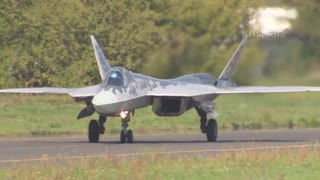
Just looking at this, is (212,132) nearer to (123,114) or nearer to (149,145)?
(123,114)

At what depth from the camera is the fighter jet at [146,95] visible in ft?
87.4

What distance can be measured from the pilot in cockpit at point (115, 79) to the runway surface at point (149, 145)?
1554 mm

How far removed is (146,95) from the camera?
27672 millimetres

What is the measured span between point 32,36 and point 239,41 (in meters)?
14.1

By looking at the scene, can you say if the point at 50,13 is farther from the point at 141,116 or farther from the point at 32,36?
the point at 141,116

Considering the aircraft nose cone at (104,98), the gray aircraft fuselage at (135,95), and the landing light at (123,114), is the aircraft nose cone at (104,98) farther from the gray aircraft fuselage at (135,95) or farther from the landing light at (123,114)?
the landing light at (123,114)

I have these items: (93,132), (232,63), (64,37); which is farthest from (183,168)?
(64,37)

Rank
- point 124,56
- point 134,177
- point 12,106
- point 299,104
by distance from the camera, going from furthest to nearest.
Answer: point 124,56 → point 12,106 → point 299,104 → point 134,177

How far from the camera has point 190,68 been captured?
107ft

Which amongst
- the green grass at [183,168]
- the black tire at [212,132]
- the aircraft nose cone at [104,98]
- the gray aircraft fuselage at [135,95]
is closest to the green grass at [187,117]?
the gray aircraft fuselage at [135,95]

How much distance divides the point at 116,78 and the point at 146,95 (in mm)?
1214

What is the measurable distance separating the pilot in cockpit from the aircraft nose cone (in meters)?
0.46

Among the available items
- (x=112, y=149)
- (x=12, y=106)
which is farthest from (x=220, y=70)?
(x=112, y=149)

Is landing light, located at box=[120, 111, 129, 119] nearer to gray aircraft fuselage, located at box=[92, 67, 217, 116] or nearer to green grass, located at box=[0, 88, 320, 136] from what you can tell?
gray aircraft fuselage, located at box=[92, 67, 217, 116]
